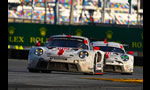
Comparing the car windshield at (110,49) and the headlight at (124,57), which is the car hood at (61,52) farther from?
the car windshield at (110,49)

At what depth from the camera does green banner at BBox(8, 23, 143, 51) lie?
30.0 meters

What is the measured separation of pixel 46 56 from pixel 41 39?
16.2m

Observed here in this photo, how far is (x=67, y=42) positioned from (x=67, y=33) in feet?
50.9

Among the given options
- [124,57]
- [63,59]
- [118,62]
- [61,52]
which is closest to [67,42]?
[61,52]

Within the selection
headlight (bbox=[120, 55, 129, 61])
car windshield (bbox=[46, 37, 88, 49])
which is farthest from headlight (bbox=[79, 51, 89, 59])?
headlight (bbox=[120, 55, 129, 61])

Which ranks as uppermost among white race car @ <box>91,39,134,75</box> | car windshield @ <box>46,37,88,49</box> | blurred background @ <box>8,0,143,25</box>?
blurred background @ <box>8,0,143,25</box>

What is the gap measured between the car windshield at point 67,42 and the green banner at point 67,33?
1490cm

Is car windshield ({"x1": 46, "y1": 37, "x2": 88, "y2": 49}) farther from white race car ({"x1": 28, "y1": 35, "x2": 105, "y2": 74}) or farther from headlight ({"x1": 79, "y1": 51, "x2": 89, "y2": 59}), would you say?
headlight ({"x1": 79, "y1": 51, "x2": 89, "y2": 59})

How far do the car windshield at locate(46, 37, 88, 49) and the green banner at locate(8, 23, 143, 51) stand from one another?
48.9 feet

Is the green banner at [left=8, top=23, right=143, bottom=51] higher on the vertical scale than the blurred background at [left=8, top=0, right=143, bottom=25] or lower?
lower

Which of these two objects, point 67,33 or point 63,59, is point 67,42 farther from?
point 67,33

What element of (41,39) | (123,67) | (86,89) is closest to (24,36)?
(41,39)

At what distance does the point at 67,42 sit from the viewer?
14.8 metres

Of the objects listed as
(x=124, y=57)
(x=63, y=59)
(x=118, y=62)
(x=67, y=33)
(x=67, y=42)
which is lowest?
Result: (x=118, y=62)
